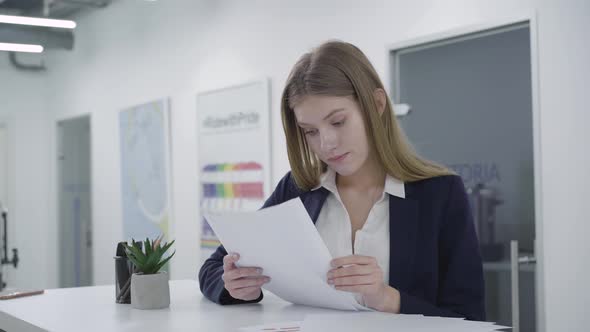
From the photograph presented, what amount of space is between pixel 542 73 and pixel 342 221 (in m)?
1.59

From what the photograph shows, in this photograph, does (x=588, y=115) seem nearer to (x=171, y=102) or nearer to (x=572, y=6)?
(x=572, y=6)

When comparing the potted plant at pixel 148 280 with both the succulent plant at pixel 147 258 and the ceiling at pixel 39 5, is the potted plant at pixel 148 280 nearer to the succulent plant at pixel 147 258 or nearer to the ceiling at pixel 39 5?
the succulent plant at pixel 147 258

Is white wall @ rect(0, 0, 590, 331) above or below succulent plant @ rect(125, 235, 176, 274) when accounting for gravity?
above

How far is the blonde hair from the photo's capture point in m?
1.59

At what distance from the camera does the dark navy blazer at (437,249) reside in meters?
1.51

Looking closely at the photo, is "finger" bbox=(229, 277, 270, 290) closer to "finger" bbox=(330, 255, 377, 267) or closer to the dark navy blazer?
the dark navy blazer

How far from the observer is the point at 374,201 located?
5.60 ft

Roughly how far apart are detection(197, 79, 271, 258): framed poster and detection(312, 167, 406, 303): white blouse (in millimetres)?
2725

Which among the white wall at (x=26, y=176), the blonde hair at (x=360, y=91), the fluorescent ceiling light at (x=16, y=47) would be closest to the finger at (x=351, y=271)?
the blonde hair at (x=360, y=91)

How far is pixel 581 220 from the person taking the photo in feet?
9.18

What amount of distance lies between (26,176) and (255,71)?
3965 millimetres

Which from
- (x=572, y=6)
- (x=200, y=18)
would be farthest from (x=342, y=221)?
(x=200, y=18)

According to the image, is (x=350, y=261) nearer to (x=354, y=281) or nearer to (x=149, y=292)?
(x=354, y=281)

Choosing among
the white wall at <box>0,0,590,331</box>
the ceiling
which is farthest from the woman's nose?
the ceiling
